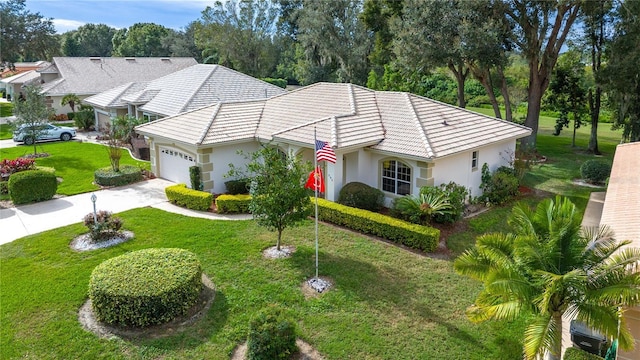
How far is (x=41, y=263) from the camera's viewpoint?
12.8 meters

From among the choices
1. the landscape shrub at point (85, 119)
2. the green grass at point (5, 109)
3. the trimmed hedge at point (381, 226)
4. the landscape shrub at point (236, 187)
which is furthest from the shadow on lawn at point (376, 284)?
the green grass at point (5, 109)

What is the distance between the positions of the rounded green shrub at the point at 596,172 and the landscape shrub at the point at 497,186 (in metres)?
5.82

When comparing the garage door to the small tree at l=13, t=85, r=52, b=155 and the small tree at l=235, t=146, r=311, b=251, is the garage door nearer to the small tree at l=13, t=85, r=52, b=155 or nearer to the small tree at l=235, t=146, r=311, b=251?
the small tree at l=235, t=146, r=311, b=251

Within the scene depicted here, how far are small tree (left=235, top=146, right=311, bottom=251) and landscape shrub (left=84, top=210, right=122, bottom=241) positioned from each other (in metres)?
4.90

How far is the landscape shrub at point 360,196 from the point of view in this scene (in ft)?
54.3

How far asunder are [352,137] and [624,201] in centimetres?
893

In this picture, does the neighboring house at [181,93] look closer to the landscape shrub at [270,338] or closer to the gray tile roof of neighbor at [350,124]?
the gray tile roof of neighbor at [350,124]

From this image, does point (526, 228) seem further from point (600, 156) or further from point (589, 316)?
point (600, 156)

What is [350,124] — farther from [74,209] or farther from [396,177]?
[74,209]

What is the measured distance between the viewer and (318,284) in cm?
1162

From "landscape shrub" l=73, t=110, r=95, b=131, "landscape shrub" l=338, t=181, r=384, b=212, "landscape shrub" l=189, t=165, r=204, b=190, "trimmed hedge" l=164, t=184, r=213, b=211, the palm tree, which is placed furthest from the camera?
"landscape shrub" l=73, t=110, r=95, b=131

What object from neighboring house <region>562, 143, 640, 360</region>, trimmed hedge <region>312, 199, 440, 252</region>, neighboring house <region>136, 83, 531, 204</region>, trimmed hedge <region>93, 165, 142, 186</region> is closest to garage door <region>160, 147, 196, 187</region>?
neighboring house <region>136, 83, 531, 204</region>

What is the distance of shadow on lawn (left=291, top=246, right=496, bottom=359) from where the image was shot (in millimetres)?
10109

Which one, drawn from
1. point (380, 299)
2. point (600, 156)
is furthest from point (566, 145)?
point (380, 299)
